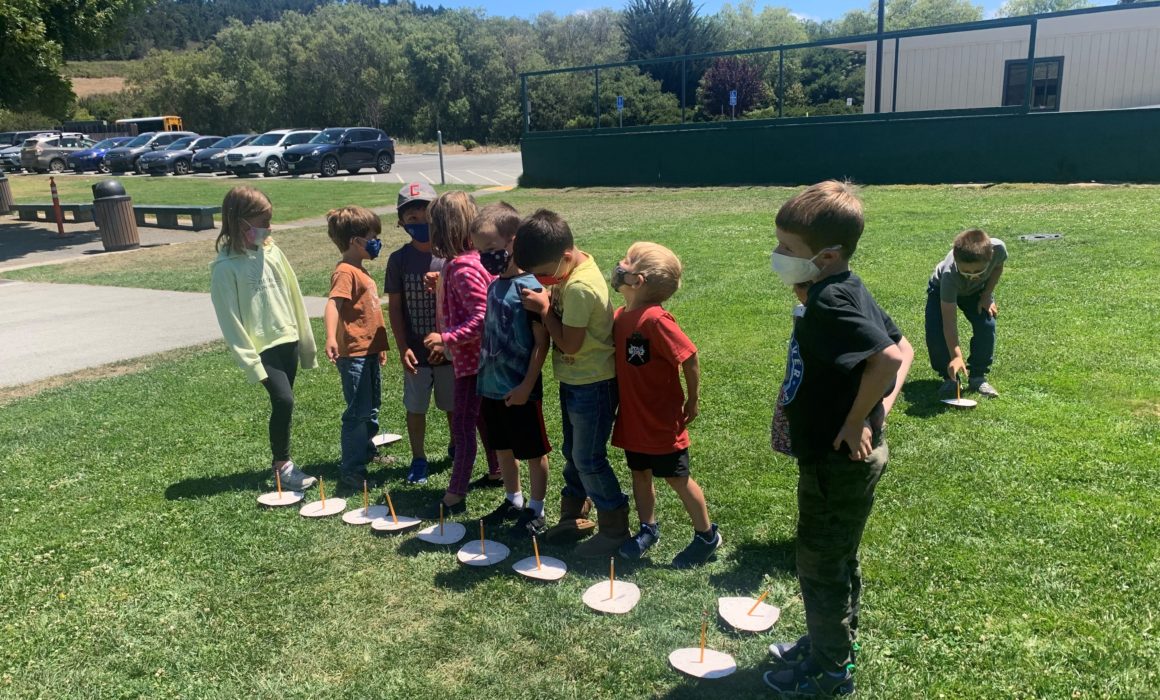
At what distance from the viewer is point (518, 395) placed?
3736mm

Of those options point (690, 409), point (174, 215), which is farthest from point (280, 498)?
point (174, 215)

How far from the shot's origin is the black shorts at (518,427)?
391 cm

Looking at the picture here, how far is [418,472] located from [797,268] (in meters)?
2.89

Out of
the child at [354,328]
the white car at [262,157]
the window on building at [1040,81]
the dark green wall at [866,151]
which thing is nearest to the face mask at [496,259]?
the child at [354,328]

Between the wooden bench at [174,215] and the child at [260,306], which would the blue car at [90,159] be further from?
the child at [260,306]

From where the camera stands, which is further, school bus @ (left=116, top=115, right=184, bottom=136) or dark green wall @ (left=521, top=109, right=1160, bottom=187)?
school bus @ (left=116, top=115, right=184, bottom=136)

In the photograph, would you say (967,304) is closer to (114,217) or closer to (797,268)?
(797,268)

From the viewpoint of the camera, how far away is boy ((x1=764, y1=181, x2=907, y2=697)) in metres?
2.41

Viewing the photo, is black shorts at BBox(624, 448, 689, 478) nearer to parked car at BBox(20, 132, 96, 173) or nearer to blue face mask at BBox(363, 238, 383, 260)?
blue face mask at BBox(363, 238, 383, 260)

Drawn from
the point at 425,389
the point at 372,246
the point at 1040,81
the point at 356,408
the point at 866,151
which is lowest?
the point at 356,408

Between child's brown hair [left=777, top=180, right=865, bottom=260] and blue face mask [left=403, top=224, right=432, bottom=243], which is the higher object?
child's brown hair [left=777, top=180, right=865, bottom=260]

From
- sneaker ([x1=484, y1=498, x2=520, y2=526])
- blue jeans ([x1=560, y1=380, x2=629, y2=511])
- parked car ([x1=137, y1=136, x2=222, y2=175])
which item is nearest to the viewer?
blue jeans ([x1=560, y1=380, x2=629, y2=511])

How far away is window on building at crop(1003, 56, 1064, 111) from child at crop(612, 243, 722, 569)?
25094 millimetres

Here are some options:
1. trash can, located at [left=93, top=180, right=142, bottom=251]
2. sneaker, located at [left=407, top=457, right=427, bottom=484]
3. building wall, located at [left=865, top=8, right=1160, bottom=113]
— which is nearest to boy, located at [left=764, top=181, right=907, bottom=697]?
sneaker, located at [left=407, top=457, right=427, bottom=484]
